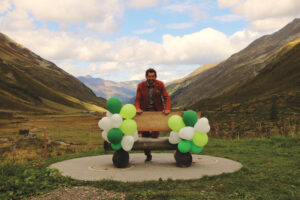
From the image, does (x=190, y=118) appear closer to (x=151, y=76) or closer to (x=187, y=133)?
(x=187, y=133)

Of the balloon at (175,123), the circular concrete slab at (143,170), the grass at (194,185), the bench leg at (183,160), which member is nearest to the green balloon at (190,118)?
the balloon at (175,123)

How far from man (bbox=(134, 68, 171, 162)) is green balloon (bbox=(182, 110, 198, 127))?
857 mm

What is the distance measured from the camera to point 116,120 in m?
9.45

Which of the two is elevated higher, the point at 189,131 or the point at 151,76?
the point at 151,76

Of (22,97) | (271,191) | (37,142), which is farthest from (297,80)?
(22,97)

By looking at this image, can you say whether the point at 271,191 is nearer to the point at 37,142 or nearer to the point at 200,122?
the point at 200,122

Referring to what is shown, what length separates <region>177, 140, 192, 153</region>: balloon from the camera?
9.79 meters

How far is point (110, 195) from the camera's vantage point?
6488mm

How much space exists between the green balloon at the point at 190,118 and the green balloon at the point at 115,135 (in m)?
2.22

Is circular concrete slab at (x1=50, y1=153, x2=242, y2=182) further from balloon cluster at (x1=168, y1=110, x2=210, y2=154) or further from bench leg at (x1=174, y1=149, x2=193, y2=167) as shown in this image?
balloon cluster at (x1=168, y1=110, x2=210, y2=154)

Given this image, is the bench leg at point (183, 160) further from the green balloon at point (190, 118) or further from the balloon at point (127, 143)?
the balloon at point (127, 143)

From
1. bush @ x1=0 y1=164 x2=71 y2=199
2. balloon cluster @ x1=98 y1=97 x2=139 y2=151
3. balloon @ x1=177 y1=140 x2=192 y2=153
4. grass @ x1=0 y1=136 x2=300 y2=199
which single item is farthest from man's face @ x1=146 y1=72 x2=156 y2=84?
bush @ x1=0 y1=164 x2=71 y2=199

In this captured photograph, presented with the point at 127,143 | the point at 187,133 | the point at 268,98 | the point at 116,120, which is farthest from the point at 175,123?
the point at 268,98

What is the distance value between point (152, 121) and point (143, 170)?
1744 mm
